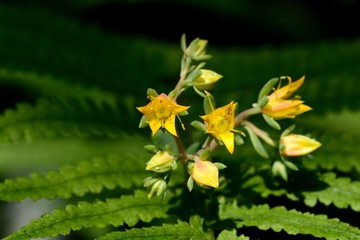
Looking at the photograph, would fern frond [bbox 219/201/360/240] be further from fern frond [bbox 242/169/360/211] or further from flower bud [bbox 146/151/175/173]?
flower bud [bbox 146/151/175/173]

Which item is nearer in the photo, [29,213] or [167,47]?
[29,213]

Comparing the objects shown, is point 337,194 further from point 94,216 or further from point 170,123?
point 94,216

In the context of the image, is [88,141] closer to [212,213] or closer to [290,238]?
[290,238]

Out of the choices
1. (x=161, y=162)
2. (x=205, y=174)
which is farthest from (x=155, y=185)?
(x=205, y=174)

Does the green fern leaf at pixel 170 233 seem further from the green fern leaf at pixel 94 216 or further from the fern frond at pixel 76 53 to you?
the fern frond at pixel 76 53

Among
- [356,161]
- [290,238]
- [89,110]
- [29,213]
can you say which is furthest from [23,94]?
[356,161]

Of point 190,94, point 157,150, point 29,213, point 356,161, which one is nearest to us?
point 157,150

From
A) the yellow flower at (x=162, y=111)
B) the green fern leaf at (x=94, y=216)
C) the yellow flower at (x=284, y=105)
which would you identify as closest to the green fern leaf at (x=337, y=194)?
the yellow flower at (x=284, y=105)
